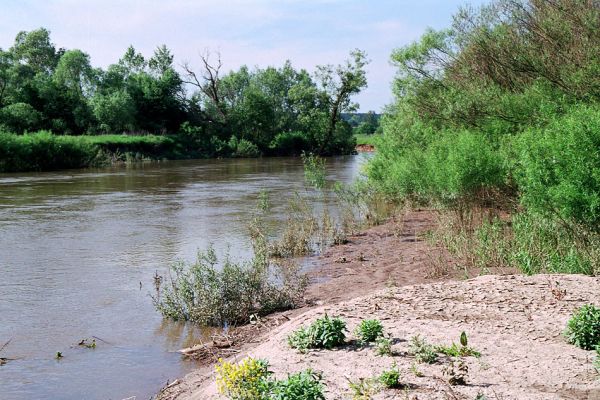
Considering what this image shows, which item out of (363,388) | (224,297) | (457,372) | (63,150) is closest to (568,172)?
(224,297)

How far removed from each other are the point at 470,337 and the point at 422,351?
2.95 feet

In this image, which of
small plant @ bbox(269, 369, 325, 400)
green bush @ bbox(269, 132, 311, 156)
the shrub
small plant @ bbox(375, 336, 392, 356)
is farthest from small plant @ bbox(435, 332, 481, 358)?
green bush @ bbox(269, 132, 311, 156)

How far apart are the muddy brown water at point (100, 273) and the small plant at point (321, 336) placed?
2025 mm

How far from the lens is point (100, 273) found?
49.0 feet

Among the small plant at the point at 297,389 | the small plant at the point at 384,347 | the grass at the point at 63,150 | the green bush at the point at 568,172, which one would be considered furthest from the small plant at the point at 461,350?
the grass at the point at 63,150

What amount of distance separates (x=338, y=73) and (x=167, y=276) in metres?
54.7

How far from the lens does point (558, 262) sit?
430 inches

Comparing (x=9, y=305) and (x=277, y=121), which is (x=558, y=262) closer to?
(x=9, y=305)

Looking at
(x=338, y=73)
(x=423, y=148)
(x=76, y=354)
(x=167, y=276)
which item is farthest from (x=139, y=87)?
(x=76, y=354)

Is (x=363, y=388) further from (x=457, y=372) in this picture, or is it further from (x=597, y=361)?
(x=597, y=361)

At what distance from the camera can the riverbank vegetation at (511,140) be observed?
445 inches

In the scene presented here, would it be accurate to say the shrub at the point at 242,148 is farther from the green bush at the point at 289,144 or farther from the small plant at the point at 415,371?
the small plant at the point at 415,371

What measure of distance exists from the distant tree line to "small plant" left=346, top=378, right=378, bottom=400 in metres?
58.1

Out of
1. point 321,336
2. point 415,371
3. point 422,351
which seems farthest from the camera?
point 321,336
